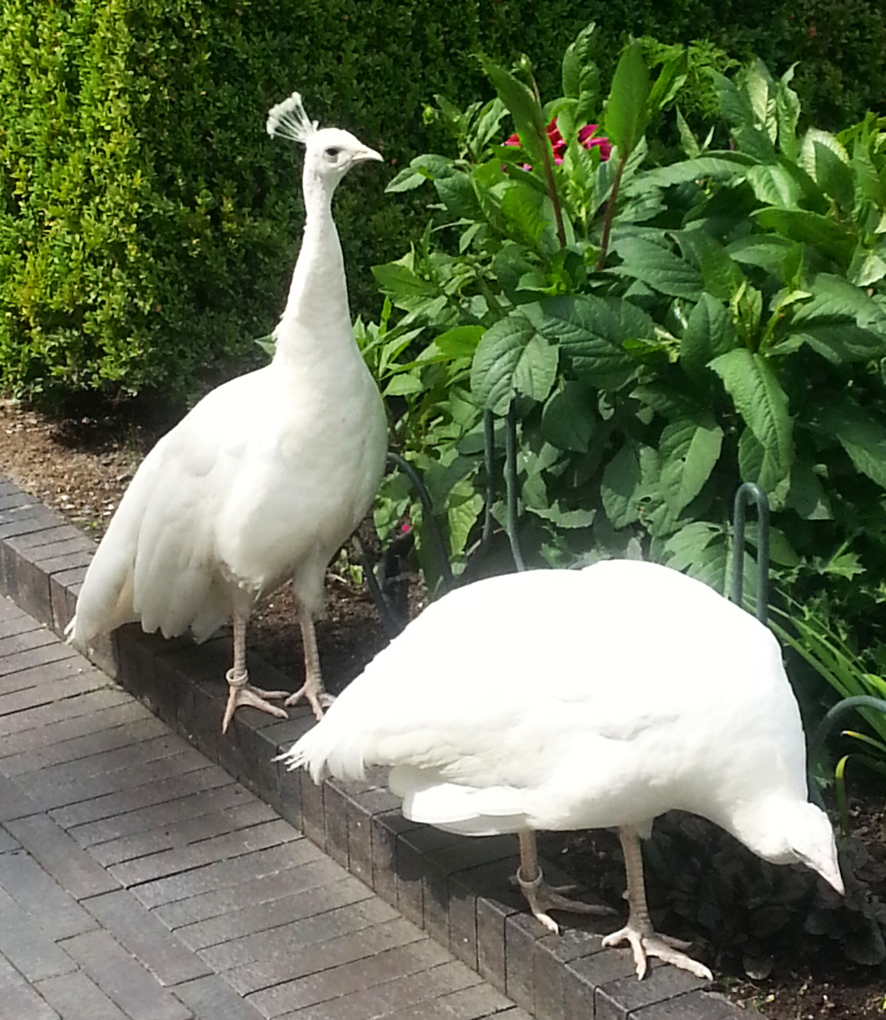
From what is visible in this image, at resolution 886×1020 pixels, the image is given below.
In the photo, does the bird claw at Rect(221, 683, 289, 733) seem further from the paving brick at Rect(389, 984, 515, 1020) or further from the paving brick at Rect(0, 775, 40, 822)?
the paving brick at Rect(389, 984, 515, 1020)

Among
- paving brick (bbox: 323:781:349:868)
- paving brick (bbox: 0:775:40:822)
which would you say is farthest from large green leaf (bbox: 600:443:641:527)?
paving brick (bbox: 0:775:40:822)

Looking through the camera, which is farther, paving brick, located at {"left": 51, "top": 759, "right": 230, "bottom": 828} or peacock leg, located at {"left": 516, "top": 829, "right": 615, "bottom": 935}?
paving brick, located at {"left": 51, "top": 759, "right": 230, "bottom": 828}

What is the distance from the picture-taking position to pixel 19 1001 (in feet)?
10.7

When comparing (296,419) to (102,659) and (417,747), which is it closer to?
(417,747)

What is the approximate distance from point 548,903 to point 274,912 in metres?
0.69

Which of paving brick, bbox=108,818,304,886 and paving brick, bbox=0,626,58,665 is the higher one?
paving brick, bbox=0,626,58,665

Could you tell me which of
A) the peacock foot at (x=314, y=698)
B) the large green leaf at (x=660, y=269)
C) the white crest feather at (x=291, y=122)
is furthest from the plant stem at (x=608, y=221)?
the peacock foot at (x=314, y=698)

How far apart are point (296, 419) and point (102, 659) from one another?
4.59 ft

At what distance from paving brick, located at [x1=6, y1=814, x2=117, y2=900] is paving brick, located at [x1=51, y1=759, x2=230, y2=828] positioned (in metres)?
0.05

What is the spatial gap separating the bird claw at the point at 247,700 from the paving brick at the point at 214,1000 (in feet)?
2.84

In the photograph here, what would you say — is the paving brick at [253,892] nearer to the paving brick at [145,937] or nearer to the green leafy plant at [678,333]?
the paving brick at [145,937]

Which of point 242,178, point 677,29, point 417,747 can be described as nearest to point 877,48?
point 677,29

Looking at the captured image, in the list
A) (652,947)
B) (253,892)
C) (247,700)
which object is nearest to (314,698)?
(247,700)

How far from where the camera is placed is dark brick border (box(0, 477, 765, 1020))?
2.98 meters
